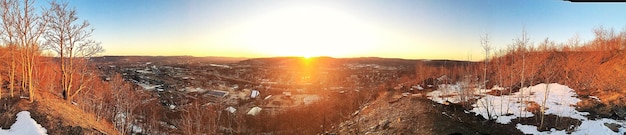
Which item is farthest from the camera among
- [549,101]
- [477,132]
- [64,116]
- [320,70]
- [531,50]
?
[320,70]

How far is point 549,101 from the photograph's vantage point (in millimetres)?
18219

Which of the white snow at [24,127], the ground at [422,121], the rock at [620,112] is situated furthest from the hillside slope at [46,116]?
the rock at [620,112]

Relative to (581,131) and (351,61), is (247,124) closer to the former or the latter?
(581,131)

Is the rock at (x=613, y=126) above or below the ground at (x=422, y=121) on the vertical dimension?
above

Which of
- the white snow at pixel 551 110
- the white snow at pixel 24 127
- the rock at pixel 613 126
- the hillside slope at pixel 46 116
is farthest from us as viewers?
the hillside slope at pixel 46 116

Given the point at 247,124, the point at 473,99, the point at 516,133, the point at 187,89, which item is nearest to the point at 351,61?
the point at 187,89

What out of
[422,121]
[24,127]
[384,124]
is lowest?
[384,124]

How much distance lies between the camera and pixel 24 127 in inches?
534

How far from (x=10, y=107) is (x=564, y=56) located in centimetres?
3822

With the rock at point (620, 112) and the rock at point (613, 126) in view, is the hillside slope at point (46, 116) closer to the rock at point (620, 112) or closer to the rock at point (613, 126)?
the rock at point (613, 126)

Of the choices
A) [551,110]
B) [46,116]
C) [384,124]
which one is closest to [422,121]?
[384,124]

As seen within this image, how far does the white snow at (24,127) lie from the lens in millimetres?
13203

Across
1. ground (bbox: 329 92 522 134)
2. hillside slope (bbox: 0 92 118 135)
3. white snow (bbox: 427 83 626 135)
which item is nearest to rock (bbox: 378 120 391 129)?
ground (bbox: 329 92 522 134)

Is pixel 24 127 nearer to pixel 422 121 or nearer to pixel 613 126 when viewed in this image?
pixel 422 121
